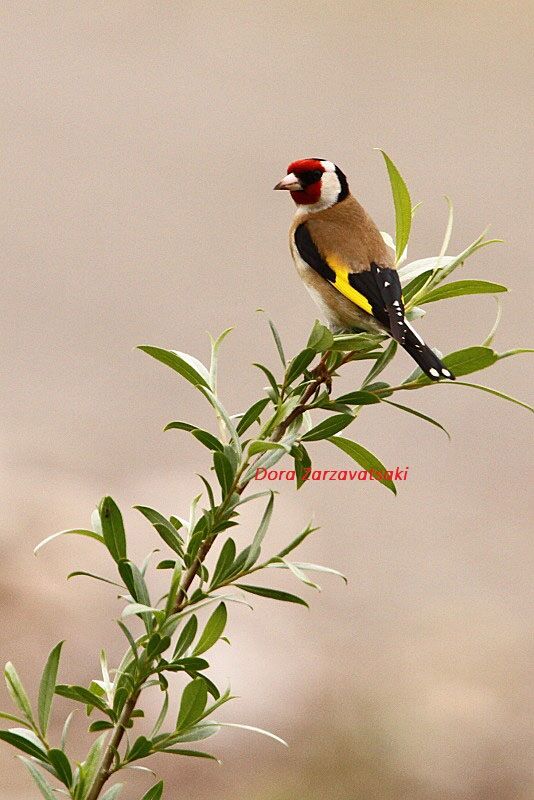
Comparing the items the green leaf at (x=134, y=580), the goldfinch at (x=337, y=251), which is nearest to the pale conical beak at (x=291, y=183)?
the goldfinch at (x=337, y=251)

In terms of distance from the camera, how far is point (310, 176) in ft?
3.10

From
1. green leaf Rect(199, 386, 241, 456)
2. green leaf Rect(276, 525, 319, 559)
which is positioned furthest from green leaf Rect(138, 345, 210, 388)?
green leaf Rect(276, 525, 319, 559)

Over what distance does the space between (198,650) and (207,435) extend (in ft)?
0.45

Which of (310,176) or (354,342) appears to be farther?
(310,176)

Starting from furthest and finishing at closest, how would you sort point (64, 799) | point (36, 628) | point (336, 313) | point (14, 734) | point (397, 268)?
point (36, 628) < point (64, 799) < point (336, 313) < point (397, 268) < point (14, 734)

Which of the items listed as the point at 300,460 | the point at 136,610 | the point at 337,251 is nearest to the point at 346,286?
the point at 337,251

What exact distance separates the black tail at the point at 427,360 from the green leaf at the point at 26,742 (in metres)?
0.33

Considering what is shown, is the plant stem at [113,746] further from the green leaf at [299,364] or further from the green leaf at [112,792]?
the green leaf at [299,364]

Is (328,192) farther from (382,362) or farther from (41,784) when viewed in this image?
(41,784)

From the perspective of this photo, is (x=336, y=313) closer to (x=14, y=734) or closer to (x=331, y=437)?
(x=331, y=437)

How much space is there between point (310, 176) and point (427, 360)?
1.27ft

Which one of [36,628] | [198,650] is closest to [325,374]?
[198,650]

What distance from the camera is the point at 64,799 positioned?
153 cm

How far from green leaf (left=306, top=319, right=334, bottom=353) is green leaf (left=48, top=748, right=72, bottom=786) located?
11.0 inches
